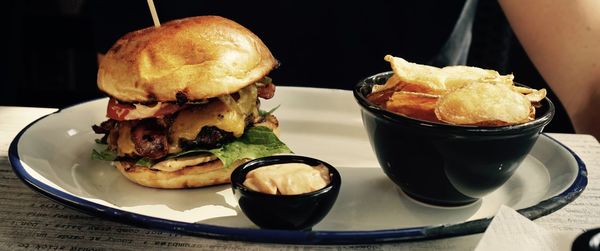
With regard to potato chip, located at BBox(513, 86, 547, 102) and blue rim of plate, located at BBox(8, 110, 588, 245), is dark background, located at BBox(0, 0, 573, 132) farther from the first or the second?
blue rim of plate, located at BBox(8, 110, 588, 245)

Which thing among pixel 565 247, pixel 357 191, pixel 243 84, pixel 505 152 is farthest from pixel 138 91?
pixel 565 247

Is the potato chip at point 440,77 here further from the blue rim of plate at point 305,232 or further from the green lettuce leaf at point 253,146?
the green lettuce leaf at point 253,146

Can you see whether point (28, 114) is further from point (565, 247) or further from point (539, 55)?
point (539, 55)

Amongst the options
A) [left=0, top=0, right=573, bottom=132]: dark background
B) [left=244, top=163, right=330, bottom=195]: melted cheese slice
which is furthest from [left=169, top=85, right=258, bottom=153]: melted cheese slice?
[left=0, top=0, right=573, bottom=132]: dark background

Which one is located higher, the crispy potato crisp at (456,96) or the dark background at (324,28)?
the crispy potato crisp at (456,96)

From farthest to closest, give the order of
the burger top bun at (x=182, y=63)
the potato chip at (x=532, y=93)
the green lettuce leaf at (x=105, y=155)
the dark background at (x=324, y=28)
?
the dark background at (x=324, y=28) < the green lettuce leaf at (x=105, y=155) < the burger top bun at (x=182, y=63) < the potato chip at (x=532, y=93)

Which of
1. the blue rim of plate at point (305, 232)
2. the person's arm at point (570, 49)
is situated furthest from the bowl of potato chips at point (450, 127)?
the person's arm at point (570, 49)

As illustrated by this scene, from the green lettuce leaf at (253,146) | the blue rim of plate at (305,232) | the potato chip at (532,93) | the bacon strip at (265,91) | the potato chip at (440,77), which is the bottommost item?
the green lettuce leaf at (253,146)
